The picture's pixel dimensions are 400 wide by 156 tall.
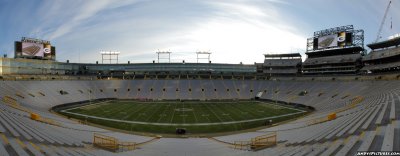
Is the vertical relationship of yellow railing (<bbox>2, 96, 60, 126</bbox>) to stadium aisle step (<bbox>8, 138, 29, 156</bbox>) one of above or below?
below

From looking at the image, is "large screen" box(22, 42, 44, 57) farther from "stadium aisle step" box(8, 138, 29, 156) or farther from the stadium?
"stadium aisle step" box(8, 138, 29, 156)

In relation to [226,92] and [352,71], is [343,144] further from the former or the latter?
[352,71]

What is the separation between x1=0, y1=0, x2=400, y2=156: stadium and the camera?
102 ft

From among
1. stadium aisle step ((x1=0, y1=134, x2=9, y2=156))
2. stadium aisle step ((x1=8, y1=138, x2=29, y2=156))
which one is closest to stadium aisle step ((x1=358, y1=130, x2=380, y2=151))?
stadium aisle step ((x1=8, y1=138, x2=29, y2=156))

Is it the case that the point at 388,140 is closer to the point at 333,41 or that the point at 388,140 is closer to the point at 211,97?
the point at 211,97

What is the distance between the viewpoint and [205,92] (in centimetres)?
7881

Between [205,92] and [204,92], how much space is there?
37cm

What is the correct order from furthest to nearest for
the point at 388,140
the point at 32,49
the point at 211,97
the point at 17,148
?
the point at 32,49 → the point at 211,97 → the point at 17,148 → the point at 388,140

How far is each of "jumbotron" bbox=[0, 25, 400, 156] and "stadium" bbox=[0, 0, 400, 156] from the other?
0.24 metres

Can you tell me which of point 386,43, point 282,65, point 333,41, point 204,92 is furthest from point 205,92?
point 386,43

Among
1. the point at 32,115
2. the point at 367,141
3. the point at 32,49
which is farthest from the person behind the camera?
the point at 32,49

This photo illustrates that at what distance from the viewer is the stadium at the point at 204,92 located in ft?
102

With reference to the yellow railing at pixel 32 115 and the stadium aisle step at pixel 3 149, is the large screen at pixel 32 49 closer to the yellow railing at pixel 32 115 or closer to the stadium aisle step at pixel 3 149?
the yellow railing at pixel 32 115

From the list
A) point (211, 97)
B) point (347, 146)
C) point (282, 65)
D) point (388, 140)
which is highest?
point (282, 65)
